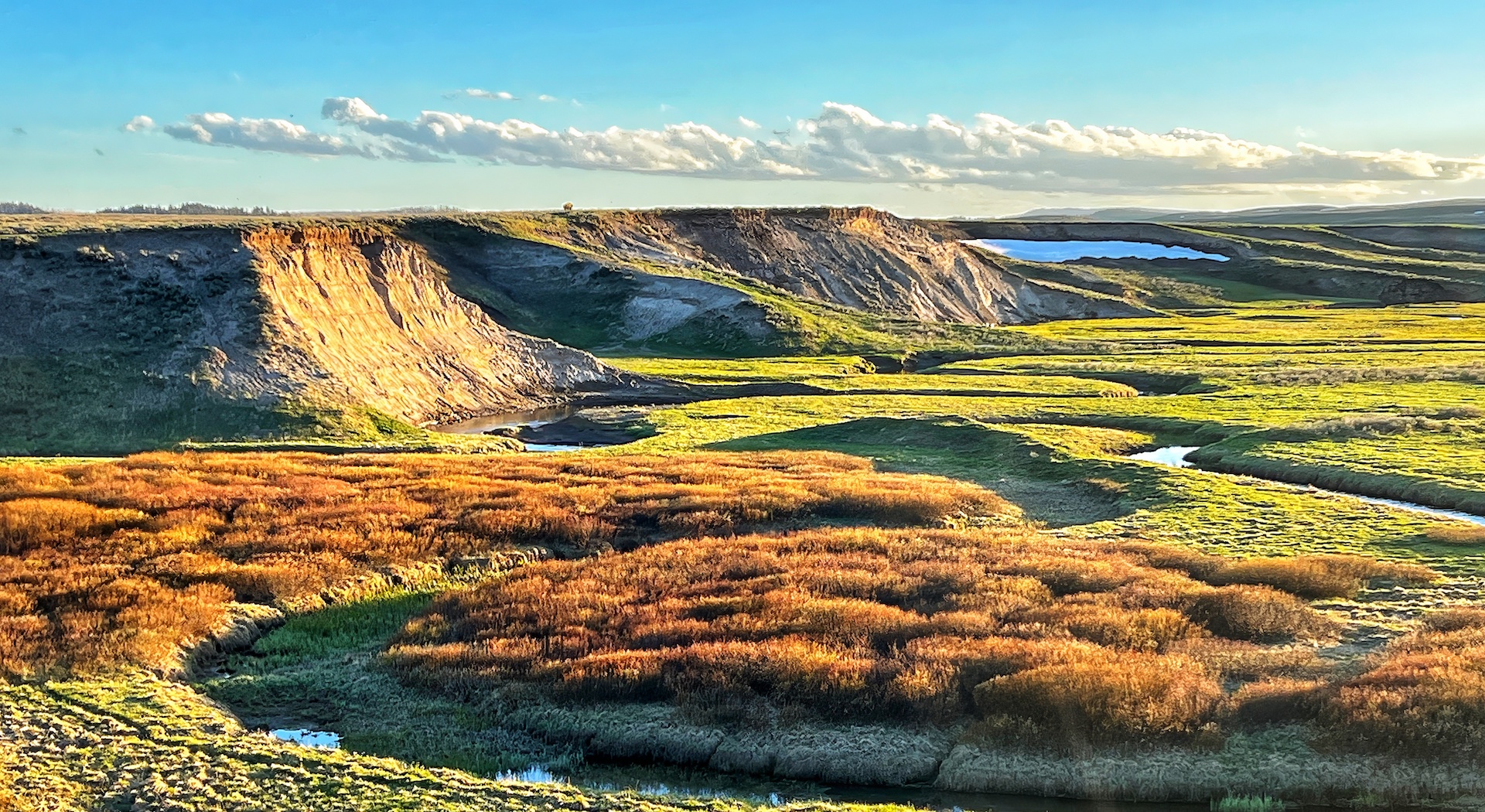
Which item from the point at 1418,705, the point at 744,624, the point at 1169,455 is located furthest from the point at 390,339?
the point at 1418,705

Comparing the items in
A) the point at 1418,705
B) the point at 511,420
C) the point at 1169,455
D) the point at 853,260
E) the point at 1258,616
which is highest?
the point at 853,260

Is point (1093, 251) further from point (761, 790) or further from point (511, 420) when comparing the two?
point (761, 790)

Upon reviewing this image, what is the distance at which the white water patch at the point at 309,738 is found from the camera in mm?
18391

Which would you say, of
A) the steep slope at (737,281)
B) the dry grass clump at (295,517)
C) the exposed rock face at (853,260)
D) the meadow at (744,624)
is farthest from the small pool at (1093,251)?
the dry grass clump at (295,517)

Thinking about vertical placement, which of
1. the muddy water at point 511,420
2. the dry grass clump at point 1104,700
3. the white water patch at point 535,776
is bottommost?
the muddy water at point 511,420

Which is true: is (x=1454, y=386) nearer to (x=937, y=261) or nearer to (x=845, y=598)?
(x=845, y=598)

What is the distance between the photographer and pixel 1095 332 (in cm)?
11081

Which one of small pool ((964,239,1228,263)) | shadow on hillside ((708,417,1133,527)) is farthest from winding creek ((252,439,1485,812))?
small pool ((964,239,1228,263))

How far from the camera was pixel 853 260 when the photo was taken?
442 ft

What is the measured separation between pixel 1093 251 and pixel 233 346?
156m

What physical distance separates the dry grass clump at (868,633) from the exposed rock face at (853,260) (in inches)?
3576

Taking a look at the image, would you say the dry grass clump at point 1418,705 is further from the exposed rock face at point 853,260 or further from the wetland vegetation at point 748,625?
the exposed rock face at point 853,260

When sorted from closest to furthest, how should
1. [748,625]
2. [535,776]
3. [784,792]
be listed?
[784,792], [535,776], [748,625]

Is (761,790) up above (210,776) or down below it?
below
